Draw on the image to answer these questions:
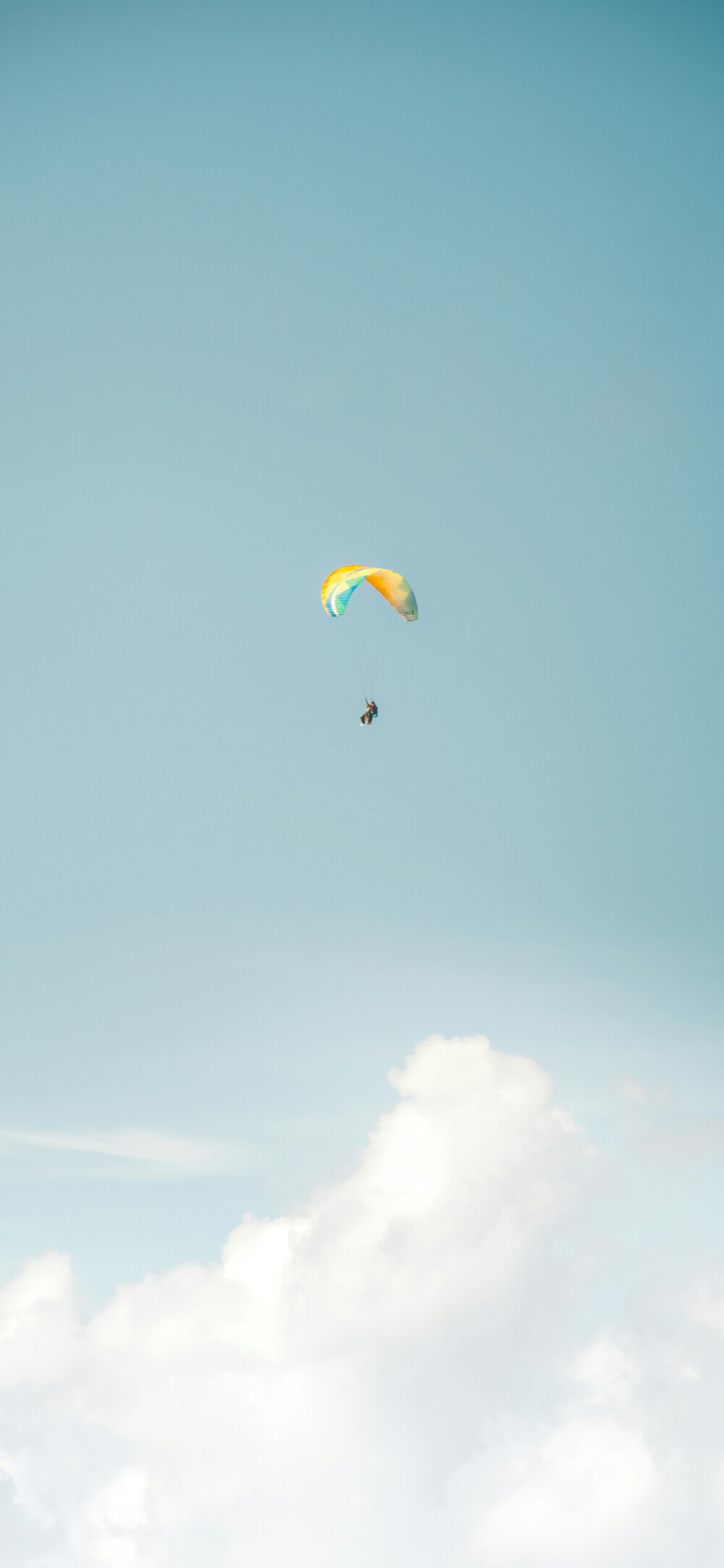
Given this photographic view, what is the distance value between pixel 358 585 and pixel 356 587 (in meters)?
0.20

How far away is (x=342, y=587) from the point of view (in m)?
65.4

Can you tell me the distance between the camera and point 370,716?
69.5 m

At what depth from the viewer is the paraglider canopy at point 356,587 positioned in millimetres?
65438

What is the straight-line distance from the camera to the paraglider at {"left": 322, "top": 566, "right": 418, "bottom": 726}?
65.4m

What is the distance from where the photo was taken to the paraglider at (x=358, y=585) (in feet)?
215

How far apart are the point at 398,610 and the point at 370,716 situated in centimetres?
735

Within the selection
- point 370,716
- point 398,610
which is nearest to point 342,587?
point 398,610

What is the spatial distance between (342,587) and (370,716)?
9.09 metres

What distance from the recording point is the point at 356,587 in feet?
215

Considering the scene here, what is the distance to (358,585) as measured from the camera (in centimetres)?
6544

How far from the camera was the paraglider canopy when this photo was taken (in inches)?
2576

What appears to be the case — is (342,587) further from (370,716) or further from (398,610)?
(370,716)

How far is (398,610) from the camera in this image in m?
67.1
